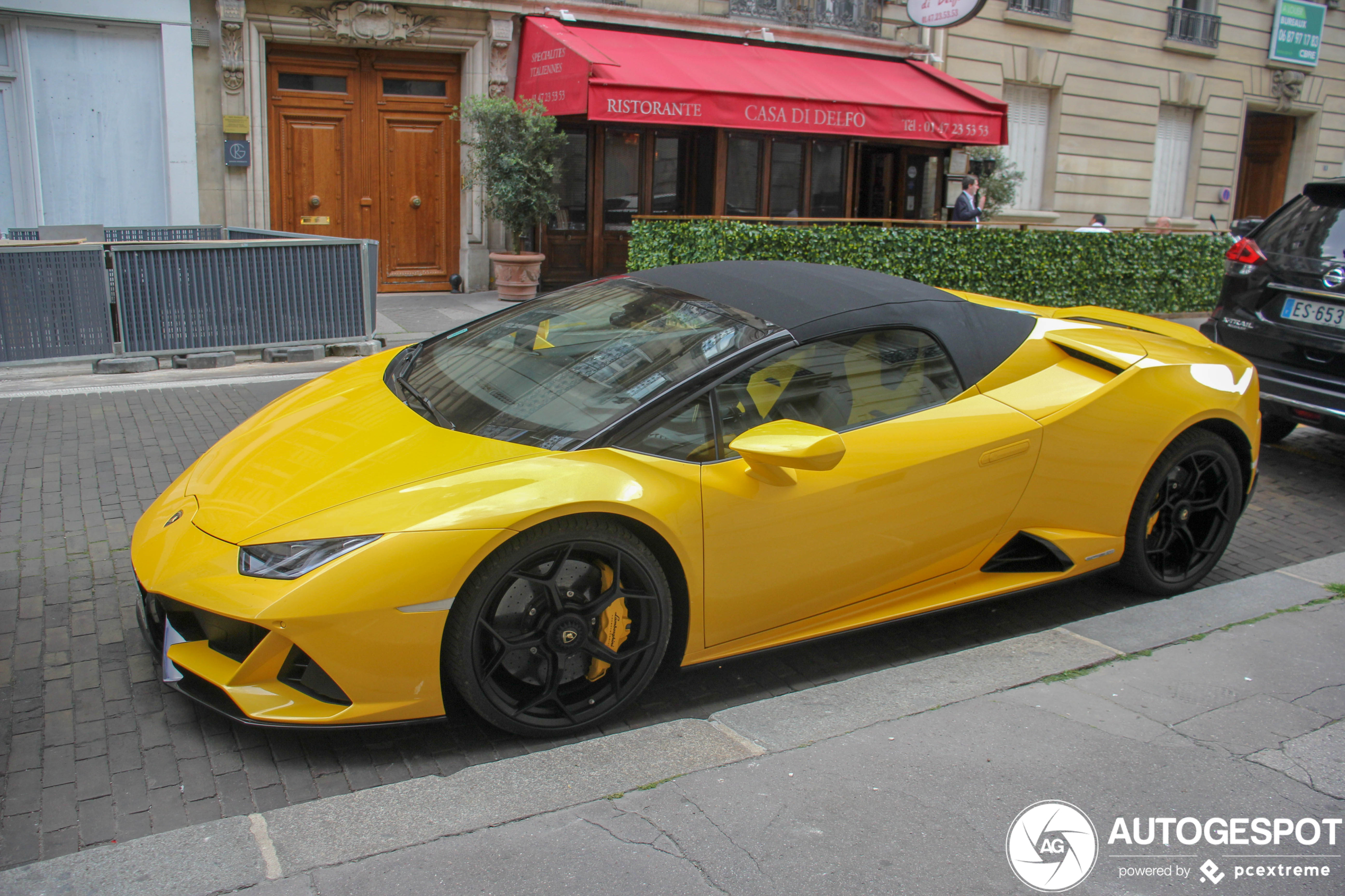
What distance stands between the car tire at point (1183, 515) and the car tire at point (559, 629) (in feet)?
7.36

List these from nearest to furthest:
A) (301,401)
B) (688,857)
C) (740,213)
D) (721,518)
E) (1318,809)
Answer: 1. (688,857)
2. (1318,809)
3. (721,518)
4. (301,401)
5. (740,213)

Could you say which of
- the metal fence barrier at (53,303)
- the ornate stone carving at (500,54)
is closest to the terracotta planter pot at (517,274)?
the ornate stone carving at (500,54)

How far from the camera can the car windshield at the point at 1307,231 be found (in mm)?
6395

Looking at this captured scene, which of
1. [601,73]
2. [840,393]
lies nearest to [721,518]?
[840,393]

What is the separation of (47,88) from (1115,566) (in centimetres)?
1308

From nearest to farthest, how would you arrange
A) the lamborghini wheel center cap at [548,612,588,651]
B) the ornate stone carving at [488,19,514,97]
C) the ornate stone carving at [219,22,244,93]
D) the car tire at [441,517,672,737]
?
the car tire at [441,517,672,737], the lamborghini wheel center cap at [548,612,588,651], the ornate stone carving at [219,22,244,93], the ornate stone carving at [488,19,514,97]

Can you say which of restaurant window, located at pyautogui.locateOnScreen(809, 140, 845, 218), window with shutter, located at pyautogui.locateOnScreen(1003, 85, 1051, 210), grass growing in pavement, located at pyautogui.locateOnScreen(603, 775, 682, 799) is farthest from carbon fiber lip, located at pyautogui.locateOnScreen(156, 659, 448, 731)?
window with shutter, located at pyautogui.locateOnScreen(1003, 85, 1051, 210)

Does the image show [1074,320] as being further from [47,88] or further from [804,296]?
[47,88]

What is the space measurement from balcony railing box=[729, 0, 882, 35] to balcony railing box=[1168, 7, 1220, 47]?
791cm

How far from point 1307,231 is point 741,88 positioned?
9236 mm

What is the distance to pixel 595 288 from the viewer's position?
4348 mm

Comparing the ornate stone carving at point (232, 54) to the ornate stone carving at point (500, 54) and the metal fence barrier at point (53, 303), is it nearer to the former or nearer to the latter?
the ornate stone carving at point (500, 54)

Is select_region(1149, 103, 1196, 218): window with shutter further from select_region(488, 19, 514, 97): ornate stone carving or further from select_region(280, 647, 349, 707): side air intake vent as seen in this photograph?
select_region(280, 647, 349, 707): side air intake vent

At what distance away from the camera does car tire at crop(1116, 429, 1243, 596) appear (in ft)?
14.5
